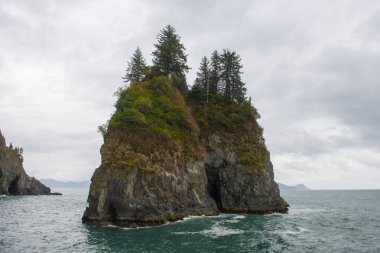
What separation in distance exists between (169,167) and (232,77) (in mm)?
37801

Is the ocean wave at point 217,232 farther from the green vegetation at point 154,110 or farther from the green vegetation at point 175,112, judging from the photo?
the green vegetation at point 154,110

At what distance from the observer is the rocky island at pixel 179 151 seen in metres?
55.9

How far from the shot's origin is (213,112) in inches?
3263

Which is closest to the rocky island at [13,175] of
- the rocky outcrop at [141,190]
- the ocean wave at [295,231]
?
the rocky outcrop at [141,190]

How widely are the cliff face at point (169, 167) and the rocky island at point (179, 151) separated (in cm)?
16

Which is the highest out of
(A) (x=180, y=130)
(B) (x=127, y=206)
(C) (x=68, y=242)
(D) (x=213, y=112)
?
(D) (x=213, y=112)

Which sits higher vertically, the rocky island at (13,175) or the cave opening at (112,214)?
the rocky island at (13,175)

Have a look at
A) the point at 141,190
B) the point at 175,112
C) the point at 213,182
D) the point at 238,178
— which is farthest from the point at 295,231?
the point at 175,112

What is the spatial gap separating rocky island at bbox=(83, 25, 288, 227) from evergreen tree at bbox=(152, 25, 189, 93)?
26 cm

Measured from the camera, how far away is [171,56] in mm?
87812

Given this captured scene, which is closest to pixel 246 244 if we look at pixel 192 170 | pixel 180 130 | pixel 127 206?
pixel 127 206

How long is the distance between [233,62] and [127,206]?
52.0 metres

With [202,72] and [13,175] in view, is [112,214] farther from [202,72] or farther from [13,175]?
[13,175]

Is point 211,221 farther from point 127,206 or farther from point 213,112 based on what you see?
point 213,112
